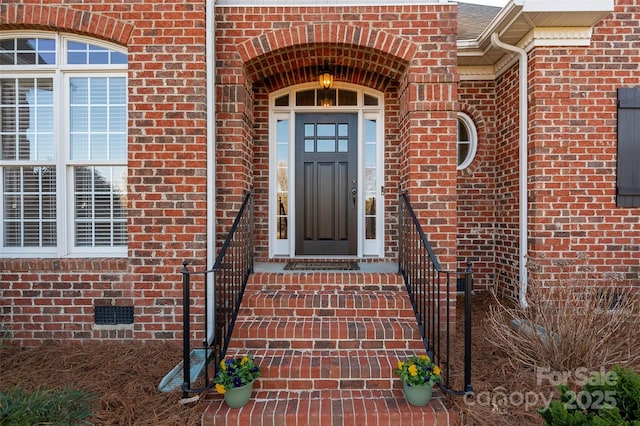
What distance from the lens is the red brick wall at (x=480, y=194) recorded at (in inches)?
204

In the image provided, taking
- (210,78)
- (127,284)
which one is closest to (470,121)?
(210,78)

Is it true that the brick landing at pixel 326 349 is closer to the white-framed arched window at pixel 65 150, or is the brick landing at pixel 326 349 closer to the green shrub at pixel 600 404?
the green shrub at pixel 600 404

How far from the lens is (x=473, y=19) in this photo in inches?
235

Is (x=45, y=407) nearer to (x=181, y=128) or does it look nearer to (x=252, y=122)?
(x=181, y=128)

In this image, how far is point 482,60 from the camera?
504cm

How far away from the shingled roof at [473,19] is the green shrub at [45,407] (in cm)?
573

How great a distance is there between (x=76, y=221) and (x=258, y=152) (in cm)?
207

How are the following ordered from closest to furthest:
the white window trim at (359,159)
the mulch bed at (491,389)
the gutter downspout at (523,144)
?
1. the mulch bed at (491,389)
2. the gutter downspout at (523,144)
3. the white window trim at (359,159)

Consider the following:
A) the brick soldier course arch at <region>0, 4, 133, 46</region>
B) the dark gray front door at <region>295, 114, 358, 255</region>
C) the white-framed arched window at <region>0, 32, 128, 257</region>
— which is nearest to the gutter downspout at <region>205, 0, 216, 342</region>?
the brick soldier course arch at <region>0, 4, 133, 46</region>

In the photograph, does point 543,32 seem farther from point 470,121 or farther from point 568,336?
point 568,336

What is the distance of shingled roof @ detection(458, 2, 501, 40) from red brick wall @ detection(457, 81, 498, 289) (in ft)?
2.44

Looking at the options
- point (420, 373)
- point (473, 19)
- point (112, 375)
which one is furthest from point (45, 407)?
point (473, 19)

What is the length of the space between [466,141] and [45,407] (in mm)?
5307

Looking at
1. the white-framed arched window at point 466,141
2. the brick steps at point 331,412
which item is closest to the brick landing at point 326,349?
the brick steps at point 331,412
